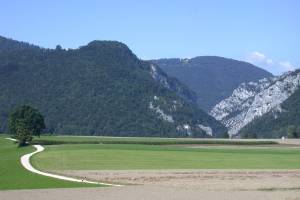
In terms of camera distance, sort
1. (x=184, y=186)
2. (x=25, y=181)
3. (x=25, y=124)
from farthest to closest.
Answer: (x=25, y=124), (x=25, y=181), (x=184, y=186)

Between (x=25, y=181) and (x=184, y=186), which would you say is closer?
(x=184, y=186)

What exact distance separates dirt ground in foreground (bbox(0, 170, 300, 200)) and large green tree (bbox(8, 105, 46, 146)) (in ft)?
169

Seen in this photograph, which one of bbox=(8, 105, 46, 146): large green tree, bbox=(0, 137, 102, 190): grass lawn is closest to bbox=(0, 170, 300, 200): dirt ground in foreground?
bbox=(0, 137, 102, 190): grass lawn

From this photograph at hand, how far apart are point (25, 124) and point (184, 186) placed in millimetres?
66060

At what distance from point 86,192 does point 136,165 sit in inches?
818

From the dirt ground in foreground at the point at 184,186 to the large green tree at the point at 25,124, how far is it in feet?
169

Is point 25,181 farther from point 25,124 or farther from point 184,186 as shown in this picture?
point 25,124

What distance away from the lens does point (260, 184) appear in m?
41.6

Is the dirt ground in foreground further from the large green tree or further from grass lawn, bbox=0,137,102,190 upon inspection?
the large green tree

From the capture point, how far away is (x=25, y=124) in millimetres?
102500

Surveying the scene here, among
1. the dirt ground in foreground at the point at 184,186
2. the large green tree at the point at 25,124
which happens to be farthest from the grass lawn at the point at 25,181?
the large green tree at the point at 25,124

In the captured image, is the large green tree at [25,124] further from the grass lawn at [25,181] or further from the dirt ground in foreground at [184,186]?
the dirt ground in foreground at [184,186]

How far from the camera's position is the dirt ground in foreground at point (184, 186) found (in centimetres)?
3497

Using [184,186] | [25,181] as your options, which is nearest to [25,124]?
[25,181]
